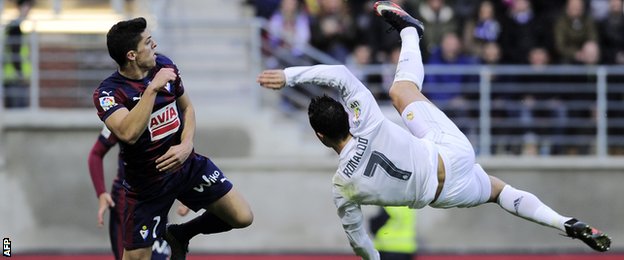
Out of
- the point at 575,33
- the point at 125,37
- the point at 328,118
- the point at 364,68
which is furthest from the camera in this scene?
the point at 575,33

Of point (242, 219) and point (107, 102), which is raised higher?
point (107, 102)

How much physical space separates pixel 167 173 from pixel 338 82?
4.66 feet

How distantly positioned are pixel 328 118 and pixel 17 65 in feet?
29.2

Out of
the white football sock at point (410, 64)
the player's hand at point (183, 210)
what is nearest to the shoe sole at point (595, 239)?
the white football sock at point (410, 64)

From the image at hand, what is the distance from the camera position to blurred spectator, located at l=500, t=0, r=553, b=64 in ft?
51.8

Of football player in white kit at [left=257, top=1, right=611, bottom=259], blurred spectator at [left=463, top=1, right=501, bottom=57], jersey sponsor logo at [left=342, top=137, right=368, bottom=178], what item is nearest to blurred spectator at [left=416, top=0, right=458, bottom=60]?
blurred spectator at [left=463, top=1, right=501, bottom=57]

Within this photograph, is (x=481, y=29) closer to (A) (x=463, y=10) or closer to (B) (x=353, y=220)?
(A) (x=463, y=10)

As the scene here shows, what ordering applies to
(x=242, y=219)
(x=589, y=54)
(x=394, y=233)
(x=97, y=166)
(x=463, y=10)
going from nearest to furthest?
(x=242, y=219), (x=97, y=166), (x=394, y=233), (x=589, y=54), (x=463, y=10)

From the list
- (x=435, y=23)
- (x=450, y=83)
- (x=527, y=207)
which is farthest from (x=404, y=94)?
(x=435, y=23)

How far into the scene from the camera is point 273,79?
28.0ft

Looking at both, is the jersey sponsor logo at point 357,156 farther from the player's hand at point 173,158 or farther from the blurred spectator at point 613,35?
the blurred spectator at point 613,35

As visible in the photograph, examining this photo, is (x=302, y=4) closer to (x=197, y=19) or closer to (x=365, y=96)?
(x=197, y=19)

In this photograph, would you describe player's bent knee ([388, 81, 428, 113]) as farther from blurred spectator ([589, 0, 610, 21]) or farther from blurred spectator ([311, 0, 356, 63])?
blurred spectator ([589, 0, 610, 21])

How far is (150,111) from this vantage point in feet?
27.1
